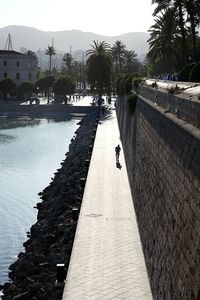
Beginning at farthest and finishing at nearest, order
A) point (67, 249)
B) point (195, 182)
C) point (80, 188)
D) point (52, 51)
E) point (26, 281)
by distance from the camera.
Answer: point (52, 51) → point (80, 188) → point (67, 249) → point (26, 281) → point (195, 182)

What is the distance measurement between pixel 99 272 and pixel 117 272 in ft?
2.01

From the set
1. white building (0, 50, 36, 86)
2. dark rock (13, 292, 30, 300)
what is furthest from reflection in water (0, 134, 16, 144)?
white building (0, 50, 36, 86)

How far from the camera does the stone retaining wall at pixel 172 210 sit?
10.9 metres

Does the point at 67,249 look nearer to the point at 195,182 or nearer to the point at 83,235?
the point at 83,235

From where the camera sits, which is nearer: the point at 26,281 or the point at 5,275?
the point at 26,281

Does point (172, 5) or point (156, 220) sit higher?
point (172, 5)

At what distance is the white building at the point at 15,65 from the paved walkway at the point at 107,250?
85947 millimetres

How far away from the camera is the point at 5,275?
21547mm

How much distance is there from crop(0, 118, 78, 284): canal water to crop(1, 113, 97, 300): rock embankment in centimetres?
103

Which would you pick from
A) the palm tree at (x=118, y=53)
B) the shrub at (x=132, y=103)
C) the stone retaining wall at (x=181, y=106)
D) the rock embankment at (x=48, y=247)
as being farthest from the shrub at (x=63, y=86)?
the stone retaining wall at (x=181, y=106)

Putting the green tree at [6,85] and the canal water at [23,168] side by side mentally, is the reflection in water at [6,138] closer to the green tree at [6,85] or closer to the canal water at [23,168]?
the canal water at [23,168]

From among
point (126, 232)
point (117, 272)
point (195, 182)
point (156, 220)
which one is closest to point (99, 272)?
point (117, 272)

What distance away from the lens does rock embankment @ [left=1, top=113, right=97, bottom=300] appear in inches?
673

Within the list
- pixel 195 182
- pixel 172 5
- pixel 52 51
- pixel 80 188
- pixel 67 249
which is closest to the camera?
pixel 195 182
